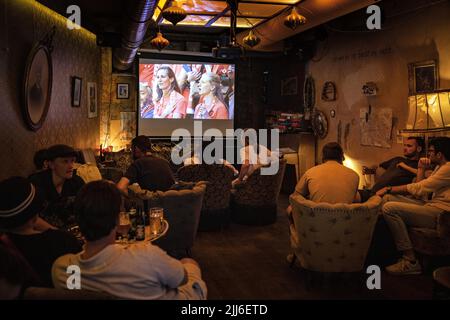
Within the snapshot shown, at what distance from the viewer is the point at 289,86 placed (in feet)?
32.6

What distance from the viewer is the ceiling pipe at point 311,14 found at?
17.7 ft

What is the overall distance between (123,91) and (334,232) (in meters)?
7.35

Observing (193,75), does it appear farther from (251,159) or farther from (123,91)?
(251,159)

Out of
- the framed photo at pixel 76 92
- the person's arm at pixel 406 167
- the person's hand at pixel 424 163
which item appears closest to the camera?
the person's hand at pixel 424 163

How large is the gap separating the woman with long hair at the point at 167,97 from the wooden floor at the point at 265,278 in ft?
17.1

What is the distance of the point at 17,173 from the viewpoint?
4.40 meters

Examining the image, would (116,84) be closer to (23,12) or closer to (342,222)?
(23,12)

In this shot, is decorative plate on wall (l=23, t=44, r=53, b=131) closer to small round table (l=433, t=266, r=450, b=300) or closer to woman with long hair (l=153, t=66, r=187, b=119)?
small round table (l=433, t=266, r=450, b=300)

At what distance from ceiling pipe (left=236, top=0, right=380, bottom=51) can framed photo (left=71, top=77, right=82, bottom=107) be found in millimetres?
3349

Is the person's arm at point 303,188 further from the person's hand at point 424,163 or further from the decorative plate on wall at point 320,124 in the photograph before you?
the decorative plate on wall at point 320,124

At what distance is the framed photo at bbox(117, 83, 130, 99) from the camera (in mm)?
9867

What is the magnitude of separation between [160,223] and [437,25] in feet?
14.8

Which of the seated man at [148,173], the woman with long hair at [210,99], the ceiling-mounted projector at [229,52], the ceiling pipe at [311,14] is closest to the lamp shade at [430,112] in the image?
the ceiling pipe at [311,14]
